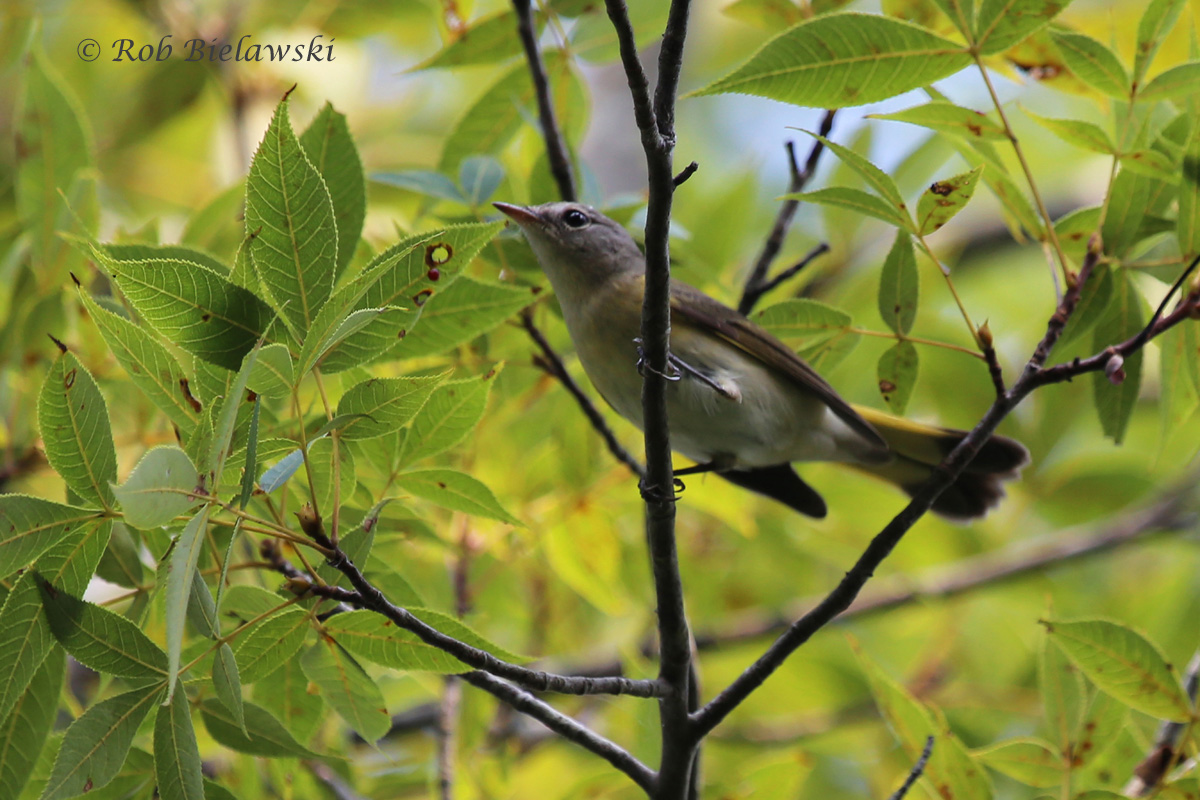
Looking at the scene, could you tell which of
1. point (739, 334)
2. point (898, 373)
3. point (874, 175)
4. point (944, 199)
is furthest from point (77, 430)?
point (739, 334)

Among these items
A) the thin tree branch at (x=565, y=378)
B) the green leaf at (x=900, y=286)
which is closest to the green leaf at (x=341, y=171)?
the thin tree branch at (x=565, y=378)

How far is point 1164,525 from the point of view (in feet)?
16.0

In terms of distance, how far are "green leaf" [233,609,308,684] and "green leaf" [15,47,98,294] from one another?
1807mm

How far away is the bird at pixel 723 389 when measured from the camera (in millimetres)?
3293

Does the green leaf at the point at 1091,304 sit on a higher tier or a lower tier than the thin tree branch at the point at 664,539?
higher

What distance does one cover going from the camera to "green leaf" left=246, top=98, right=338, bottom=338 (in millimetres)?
1694

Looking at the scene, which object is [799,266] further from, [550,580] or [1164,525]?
[1164,525]

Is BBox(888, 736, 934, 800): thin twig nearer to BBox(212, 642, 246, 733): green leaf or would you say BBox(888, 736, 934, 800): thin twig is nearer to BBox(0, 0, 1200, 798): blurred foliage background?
BBox(0, 0, 1200, 798): blurred foliage background

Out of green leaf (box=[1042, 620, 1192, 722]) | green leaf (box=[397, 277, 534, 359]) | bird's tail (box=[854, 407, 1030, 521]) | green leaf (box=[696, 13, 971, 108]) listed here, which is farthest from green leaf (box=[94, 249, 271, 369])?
bird's tail (box=[854, 407, 1030, 521])

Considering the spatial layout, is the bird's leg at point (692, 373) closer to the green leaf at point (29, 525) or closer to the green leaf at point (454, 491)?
the green leaf at point (454, 491)

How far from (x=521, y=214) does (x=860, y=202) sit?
1.23 meters

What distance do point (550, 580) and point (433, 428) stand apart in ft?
8.20

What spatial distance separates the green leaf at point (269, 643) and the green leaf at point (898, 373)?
1555 millimetres

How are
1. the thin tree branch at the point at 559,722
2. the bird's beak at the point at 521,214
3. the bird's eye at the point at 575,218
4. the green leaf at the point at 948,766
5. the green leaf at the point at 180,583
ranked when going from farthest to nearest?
the bird's eye at the point at 575,218 < the bird's beak at the point at 521,214 < the green leaf at the point at 948,766 < the thin tree branch at the point at 559,722 < the green leaf at the point at 180,583
